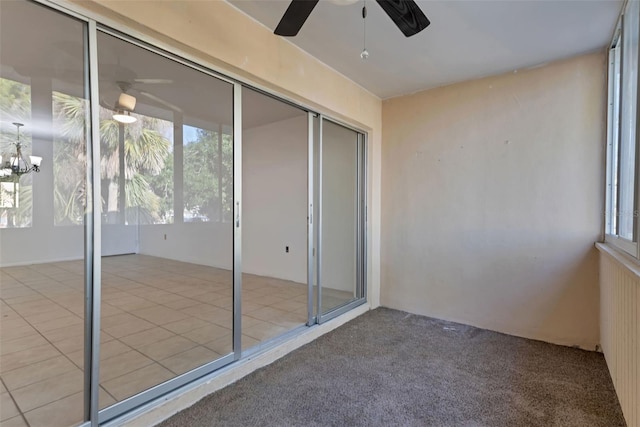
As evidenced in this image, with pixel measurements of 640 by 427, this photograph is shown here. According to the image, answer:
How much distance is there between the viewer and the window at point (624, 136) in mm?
1762

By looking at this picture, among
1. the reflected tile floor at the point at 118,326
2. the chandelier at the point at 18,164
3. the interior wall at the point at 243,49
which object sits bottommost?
the reflected tile floor at the point at 118,326

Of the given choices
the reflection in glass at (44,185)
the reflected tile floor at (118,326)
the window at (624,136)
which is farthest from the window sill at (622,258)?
the reflection in glass at (44,185)

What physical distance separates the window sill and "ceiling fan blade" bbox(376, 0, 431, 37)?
1.57 metres

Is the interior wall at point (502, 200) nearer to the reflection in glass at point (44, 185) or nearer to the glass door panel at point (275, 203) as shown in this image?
the glass door panel at point (275, 203)

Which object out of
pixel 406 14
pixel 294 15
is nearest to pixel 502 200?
pixel 406 14

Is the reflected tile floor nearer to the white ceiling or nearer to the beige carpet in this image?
the beige carpet

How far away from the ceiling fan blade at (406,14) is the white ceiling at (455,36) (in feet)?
1.69

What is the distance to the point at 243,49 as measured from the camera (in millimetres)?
2113

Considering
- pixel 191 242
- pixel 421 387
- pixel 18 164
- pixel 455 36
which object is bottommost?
pixel 421 387

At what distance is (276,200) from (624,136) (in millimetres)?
3939

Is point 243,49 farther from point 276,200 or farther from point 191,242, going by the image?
point 276,200

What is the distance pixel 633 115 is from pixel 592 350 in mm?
1984

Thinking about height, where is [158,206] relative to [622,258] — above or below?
above

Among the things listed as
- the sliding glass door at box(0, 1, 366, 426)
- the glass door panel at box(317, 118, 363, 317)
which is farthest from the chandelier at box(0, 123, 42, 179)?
the glass door panel at box(317, 118, 363, 317)
